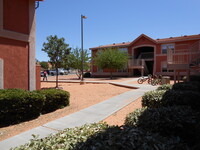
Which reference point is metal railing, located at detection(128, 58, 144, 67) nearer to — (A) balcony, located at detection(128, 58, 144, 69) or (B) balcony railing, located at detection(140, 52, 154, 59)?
(A) balcony, located at detection(128, 58, 144, 69)

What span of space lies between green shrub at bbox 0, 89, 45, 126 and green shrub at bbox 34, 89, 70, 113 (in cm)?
63

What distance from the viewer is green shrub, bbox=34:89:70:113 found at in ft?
21.3

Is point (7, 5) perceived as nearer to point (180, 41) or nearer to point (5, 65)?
point (5, 65)

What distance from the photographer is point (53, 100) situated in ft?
21.9

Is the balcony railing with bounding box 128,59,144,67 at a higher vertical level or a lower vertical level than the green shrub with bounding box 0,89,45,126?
higher

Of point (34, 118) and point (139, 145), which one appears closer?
point (139, 145)

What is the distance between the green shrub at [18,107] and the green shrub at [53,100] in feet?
2.05

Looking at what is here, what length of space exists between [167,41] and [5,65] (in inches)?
955

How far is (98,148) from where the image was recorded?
159 cm

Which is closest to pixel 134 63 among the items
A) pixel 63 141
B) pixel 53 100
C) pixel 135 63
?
pixel 135 63

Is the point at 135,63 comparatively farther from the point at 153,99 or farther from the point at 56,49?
the point at 153,99

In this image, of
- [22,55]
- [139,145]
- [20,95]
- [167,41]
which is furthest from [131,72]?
[139,145]

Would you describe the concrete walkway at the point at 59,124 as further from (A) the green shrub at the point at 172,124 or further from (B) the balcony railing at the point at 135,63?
(B) the balcony railing at the point at 135,63

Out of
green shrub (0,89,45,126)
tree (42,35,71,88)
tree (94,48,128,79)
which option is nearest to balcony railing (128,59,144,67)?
tree (94,48,128,79)
